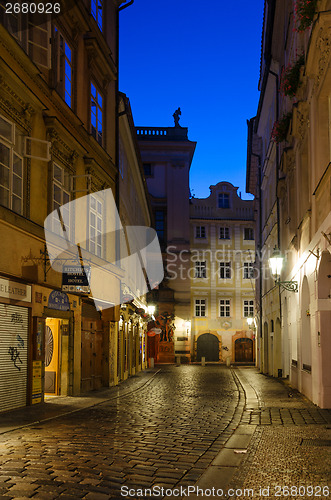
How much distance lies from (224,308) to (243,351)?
13.7ft

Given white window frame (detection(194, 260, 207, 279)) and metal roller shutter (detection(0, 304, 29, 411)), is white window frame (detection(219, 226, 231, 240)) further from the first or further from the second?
metal roller shutter (detection(0, 304, 29, 411))

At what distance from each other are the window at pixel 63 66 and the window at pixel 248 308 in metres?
40.1

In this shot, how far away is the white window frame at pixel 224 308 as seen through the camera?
5581cm

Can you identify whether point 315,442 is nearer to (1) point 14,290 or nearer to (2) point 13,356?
(2) point 13,356

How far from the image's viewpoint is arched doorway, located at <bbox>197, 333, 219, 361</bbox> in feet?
179

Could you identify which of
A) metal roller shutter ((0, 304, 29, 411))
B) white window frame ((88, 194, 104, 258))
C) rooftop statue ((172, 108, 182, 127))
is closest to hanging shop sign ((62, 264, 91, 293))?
metal roller shutter ((0, 304, 29, 411))

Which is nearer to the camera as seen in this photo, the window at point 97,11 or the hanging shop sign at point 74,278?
the hanging shop sign at point 74,278

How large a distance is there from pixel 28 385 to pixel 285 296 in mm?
11673

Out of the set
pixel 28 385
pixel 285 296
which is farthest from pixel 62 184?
pixel 285 296

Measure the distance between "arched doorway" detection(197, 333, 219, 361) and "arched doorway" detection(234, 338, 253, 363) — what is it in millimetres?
1722

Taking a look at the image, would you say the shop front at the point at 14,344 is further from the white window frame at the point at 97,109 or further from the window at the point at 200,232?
the window at the point at 200,232

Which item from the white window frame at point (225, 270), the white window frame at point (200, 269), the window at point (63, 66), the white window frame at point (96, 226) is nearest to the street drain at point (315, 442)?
the window at point (63, 66)

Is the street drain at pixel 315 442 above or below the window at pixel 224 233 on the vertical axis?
below

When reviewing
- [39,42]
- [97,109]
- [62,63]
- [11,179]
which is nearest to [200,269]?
[97,109]
